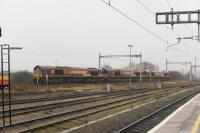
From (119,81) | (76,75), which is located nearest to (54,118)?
(76,75)

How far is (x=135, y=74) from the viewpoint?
102938mm

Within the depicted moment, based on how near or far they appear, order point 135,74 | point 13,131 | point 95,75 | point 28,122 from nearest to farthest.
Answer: point 13,131, point 28,122, point 95,75, point 135,74

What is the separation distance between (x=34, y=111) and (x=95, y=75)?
59.6 m

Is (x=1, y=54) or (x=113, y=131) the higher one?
(x=1, y=54)

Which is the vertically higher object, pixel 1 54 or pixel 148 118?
pixel 1 54

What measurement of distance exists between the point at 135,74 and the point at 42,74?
1608 inches

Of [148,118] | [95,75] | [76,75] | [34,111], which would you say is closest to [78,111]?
[34,111]

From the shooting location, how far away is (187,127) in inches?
629

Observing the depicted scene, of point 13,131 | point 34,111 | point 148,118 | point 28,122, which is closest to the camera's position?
point 13,131

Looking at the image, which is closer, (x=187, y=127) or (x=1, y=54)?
(x=1, y=54)

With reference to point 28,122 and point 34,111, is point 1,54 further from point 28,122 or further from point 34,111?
point 34,111

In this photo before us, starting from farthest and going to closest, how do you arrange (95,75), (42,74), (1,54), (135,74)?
(135,74), (95,75), (42,74), (1,54)

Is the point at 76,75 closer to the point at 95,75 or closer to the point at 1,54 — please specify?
the point at 95,75

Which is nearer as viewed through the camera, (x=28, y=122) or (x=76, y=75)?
(x=28, y=122)
